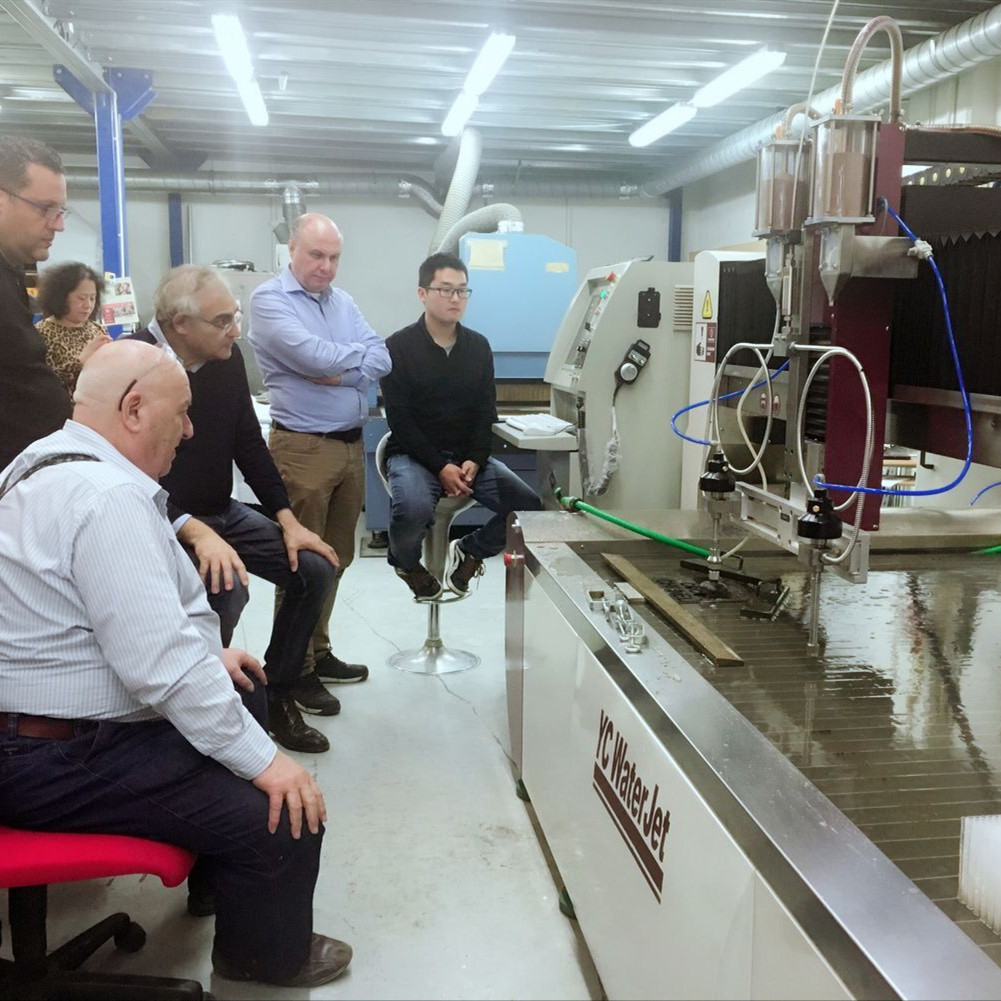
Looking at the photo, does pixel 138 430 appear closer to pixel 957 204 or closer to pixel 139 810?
pixel 139 810

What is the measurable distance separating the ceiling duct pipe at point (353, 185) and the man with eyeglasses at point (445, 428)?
4337mm

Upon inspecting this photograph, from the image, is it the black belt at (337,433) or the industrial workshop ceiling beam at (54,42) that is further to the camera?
the industrial workshop ceiling beam at (54,42)

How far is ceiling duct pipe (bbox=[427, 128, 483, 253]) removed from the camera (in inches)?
245

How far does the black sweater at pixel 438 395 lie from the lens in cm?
322

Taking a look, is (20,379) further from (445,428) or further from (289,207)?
(289,207)

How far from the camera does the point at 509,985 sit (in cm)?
172

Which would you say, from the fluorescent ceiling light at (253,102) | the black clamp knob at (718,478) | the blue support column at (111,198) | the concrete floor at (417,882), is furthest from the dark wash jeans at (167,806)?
the fluorescent ceiling light at (253,102)

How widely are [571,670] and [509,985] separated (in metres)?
0.58

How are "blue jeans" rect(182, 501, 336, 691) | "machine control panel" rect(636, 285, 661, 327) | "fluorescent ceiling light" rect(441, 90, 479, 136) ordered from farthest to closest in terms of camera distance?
"fluorescent ceiling light" rect(441, 90, 479, 136), "machine control panel" rect(636, 285, 661, 327), "blue jeans" rect(182, 501, 336, 691)

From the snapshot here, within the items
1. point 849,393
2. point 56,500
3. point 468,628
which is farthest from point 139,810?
point 468,628

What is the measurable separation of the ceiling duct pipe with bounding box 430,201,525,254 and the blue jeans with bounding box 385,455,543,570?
2.62 meters

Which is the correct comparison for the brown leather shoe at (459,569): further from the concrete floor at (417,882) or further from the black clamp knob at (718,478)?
the black clamp knob at (718,478)

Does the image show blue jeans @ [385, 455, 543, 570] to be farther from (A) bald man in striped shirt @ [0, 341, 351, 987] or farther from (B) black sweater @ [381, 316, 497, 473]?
(A) bald man in striped shirt @ [0, 341, 351, 987]

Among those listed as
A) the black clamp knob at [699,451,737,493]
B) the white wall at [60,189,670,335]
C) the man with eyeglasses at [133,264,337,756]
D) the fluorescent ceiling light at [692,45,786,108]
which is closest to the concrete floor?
the man with eyeglasses at [133,264,337,756]
